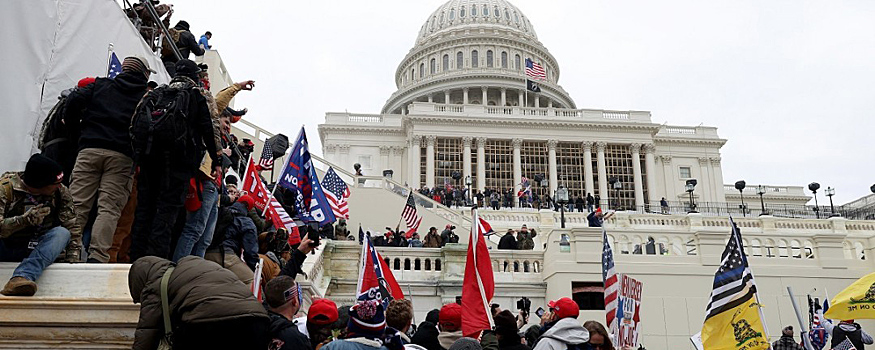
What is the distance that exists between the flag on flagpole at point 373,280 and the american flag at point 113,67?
5076 mm

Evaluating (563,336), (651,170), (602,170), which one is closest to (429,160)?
(602,170)

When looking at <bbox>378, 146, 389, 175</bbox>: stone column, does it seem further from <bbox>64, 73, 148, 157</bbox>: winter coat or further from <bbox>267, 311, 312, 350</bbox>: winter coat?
<bbox>267, 311, 312, 350</bbox>: winter coat

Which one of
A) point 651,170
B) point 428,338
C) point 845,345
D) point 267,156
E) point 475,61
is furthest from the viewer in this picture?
point 475,61

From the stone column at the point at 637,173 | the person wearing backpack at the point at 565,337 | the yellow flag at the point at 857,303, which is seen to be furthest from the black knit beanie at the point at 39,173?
the stone column at the point at 637,173

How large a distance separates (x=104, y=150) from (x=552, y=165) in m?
49.5

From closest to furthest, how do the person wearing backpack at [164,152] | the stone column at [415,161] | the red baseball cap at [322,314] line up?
the red baseball cap at [322,314] → the person wearing backpack at [164,152] → the stone column at [415,161]

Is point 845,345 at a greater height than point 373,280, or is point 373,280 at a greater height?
point 373,280

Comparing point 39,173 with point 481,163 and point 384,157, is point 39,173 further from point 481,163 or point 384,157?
point 384,157

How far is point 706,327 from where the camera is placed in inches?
320

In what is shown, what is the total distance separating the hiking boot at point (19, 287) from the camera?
14.6ft

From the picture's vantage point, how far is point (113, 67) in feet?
35.5

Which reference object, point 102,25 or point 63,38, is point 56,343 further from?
point 102,25

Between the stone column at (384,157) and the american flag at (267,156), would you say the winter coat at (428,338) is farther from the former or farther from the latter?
the stone column at (384,157)

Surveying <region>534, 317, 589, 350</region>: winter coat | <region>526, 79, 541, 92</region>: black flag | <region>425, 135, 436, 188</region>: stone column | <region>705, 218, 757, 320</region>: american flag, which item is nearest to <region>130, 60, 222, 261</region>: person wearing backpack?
<region>534, 317, 589, 350</region>: winter coat
